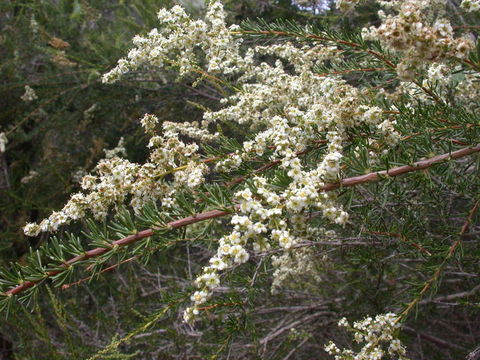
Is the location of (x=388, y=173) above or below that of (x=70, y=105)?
above

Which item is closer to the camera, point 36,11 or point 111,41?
point 111,41

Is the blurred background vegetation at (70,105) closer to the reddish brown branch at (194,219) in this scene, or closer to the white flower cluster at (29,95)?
the white flower cluster at (29,95)

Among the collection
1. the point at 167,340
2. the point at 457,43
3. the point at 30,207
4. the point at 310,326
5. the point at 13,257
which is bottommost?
the point at 310,326

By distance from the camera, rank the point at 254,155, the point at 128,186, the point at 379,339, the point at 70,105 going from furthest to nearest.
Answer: the point at 70,105
the point at 254,155
the point at 379,339
the point at 128,186

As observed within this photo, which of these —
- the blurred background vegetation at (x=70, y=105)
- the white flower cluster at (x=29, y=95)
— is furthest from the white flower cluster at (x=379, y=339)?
the white flower cluster at (x=29, y=95)

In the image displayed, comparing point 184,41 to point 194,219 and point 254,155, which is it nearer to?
point 254,155

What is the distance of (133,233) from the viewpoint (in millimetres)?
1220

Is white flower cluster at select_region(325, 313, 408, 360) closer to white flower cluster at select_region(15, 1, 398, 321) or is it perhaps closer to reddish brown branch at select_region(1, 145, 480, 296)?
Answer: white flower cluster at select_region(15, 1, 398, 321)

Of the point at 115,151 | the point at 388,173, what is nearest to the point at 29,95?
the point at 115,151

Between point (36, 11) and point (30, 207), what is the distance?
1.99 meters

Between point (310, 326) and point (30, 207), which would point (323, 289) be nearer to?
point (310, 326)

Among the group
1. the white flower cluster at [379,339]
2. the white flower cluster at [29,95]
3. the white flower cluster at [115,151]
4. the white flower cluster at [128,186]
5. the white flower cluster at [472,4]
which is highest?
the white flower cluster at [472,4]

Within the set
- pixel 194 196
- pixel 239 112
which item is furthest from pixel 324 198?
pixel 239 112

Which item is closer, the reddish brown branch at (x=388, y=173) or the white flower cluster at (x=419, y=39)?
the white flower cluster at (x=419, y=39)
